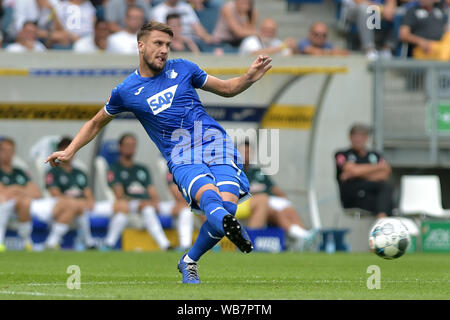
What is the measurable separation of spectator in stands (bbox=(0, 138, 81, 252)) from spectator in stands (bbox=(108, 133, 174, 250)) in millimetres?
815

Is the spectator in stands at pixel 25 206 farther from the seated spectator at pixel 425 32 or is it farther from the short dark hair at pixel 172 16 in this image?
the seated spectator at pixel 425 32

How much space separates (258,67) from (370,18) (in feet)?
38.7

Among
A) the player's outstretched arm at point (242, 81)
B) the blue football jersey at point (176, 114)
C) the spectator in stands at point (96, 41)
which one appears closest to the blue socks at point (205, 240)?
the blue football jersey at point (176, 114)

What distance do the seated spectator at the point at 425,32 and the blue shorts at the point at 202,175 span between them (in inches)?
457

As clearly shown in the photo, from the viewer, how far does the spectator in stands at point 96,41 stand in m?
19.2

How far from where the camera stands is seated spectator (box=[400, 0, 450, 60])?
19938 millimetres

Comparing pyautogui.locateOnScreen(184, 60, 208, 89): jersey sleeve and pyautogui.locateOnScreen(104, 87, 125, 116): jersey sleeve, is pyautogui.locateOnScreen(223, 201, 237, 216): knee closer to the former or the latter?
pyautogui.locateOnScreen(184, 60, 208, 89): jersey sleeve

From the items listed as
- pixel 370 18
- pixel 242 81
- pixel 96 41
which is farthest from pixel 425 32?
pixel 242 81

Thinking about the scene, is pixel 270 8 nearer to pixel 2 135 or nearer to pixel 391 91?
pixel 391 91

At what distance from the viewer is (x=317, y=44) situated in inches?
774

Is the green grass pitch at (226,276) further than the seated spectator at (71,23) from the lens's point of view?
No

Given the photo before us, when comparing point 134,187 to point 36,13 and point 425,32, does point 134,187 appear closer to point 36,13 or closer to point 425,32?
point 36,13

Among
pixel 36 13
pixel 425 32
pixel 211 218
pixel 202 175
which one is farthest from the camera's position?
pixel 425 32

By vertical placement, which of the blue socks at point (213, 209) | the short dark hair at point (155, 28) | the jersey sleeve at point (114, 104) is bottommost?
the blue socks at point (213, 209)
